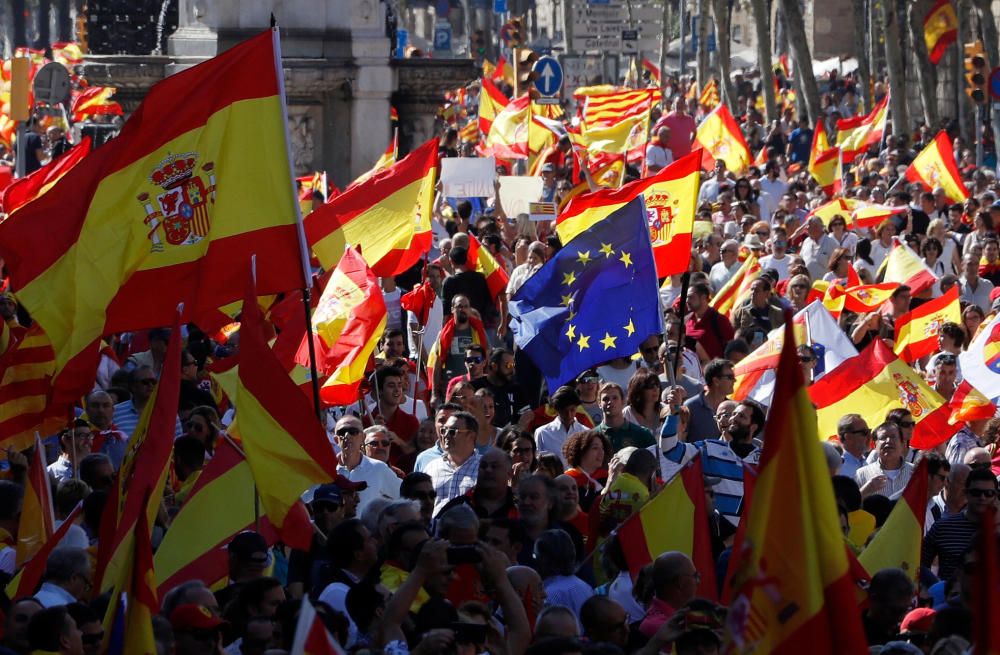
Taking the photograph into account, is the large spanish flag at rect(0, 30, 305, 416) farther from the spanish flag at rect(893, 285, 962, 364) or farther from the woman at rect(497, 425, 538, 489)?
the spanish flag at rect(893, 285, 962, 364)

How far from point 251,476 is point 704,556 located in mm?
1740

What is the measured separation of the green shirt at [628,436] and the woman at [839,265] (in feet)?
19.2

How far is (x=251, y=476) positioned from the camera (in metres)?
8.38

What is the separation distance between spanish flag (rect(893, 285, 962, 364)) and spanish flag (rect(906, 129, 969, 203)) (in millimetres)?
7539

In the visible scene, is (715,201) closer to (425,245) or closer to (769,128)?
(425,245)

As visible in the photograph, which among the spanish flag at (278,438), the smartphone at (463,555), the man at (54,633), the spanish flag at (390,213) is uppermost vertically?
the spanish flag at (390,213)

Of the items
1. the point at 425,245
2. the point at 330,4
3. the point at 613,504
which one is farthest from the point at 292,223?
the point at 330,4

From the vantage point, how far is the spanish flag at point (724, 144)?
85.8 ft

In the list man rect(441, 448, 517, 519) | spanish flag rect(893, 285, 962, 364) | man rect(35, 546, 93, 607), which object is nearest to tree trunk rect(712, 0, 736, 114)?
spanish flag rect(893, 285, 962, 364)

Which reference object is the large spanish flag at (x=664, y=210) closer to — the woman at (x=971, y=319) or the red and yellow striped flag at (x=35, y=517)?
the woman at (x=971, y=319)

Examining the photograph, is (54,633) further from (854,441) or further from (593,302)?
(593,302)

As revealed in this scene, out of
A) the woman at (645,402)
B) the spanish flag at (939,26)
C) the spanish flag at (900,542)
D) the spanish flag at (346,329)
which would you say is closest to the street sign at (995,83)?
the spanish flag at (939,26)

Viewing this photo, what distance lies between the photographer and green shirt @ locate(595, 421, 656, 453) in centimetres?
1020

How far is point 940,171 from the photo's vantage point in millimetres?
21641
